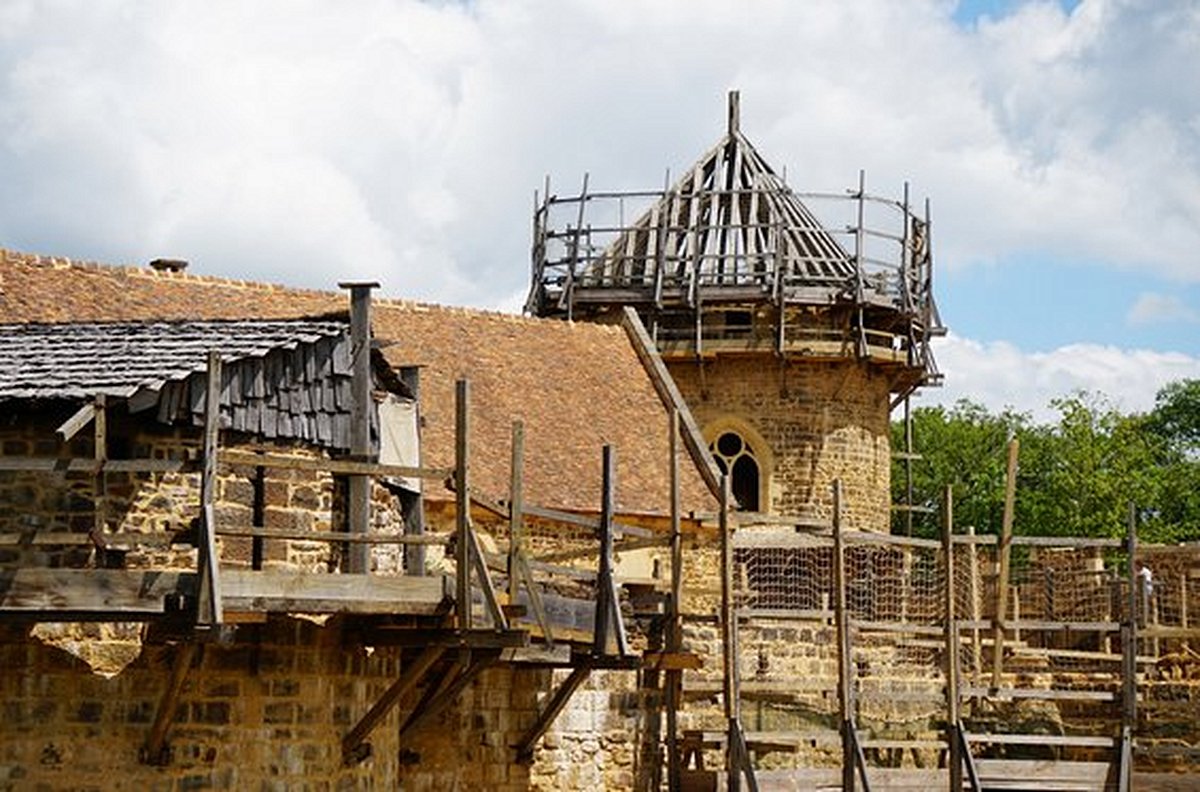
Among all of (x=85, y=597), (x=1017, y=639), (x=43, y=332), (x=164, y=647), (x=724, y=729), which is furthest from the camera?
(x=1017, y=639)

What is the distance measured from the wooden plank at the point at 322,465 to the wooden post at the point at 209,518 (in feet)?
0.46

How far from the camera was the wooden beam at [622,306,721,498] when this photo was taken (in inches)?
1219

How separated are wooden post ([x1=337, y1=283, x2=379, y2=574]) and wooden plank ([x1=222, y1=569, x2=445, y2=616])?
885 millimetres

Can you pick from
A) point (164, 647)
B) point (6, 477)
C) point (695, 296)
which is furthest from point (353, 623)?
point (695, 296)

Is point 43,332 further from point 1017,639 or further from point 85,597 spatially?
point 1017,639

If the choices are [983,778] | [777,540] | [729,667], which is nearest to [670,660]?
[729,667]

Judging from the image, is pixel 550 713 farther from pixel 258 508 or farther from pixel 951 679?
pixel 258 508

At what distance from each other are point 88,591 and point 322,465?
1.81 m

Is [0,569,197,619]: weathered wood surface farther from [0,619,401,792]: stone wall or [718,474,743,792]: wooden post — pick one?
[718,474,743,792]: wooden post

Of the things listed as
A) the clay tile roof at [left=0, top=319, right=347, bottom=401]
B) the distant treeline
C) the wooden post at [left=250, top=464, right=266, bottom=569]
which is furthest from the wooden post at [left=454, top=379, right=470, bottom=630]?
the distant treeline

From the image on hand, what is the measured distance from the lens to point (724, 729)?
25.4 metres

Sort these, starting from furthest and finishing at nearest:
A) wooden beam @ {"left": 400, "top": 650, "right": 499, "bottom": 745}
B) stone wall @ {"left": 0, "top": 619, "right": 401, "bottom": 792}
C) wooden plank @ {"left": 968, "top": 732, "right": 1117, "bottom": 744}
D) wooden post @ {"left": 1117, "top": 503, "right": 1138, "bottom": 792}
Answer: wooden post @ {"left": 1117, "top": 503, "right": 1138, "bottom": 792}
wooden plank @ {"left": 968, "top": 732, "right": 1117, "bottom": 744}
wooden beam @ {"left": 400, "top": 650, "right": 499, "bottom": 745}
stone wall @ {"left": 0, "top": 619, "right": 401, "bottom": 792}

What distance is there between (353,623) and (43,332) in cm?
336

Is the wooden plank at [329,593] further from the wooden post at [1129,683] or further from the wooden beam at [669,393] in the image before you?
the wooden beam at [669,393]
